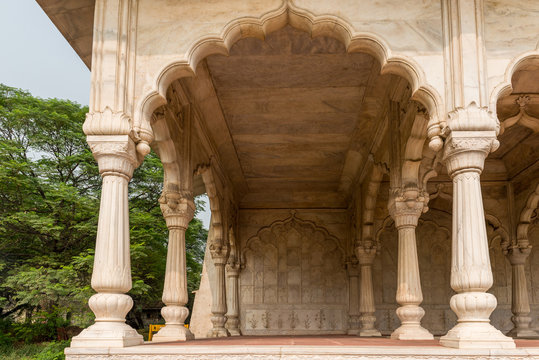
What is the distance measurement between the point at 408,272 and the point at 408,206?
4.20 ft

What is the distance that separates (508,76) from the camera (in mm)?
7453

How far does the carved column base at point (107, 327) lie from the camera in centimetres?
666

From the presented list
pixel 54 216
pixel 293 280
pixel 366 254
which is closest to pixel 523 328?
pixel 366 254

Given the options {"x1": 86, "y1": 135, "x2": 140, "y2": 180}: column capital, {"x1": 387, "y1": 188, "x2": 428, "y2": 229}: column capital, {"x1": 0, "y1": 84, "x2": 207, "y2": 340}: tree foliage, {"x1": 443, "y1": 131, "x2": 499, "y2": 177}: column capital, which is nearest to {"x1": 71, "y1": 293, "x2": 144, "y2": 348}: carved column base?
{"x1": 86, "y1": 135, "x2": 140, "y2": 180}: column capital

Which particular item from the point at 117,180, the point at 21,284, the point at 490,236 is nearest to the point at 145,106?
the point at 117,180

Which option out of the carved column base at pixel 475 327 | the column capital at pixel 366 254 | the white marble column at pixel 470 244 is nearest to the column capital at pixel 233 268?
the column capital at pixel 366 254

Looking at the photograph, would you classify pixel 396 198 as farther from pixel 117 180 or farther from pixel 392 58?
pixel 117 180

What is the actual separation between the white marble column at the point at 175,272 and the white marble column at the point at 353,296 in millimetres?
8691

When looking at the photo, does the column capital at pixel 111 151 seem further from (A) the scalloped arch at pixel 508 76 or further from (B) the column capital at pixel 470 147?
(A) the scalloped arch at pixel 508 76

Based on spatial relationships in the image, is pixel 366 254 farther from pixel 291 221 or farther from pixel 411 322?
pixel 411 322

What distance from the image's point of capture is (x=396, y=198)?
1116cm

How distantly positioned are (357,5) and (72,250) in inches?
873

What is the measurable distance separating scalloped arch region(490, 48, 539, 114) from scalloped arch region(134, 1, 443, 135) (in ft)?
2.07

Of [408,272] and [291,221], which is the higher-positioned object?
[291,221]
